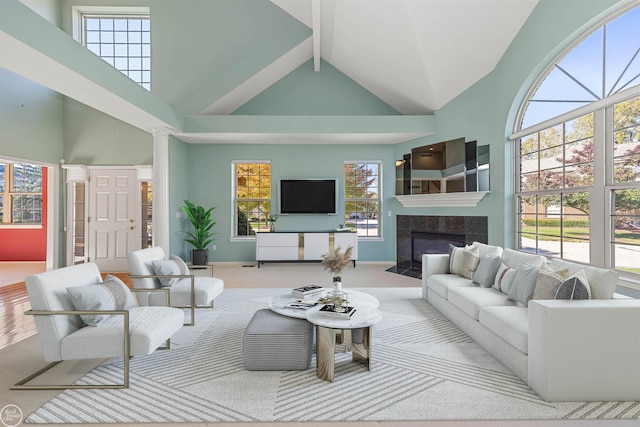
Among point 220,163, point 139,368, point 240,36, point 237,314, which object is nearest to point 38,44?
point 139,368

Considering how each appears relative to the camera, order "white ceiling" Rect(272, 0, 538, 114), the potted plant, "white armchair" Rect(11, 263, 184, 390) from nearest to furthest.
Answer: "white armchair" Rect(11, 263, 184, 390), "white ceiling" Rect(272, 0, 538, 114), the potted plant

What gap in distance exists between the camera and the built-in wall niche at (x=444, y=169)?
5043 millimetres

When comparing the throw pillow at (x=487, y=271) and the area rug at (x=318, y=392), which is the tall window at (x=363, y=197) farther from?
the area rug at (x=318, y=392)

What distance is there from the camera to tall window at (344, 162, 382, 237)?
712 cm

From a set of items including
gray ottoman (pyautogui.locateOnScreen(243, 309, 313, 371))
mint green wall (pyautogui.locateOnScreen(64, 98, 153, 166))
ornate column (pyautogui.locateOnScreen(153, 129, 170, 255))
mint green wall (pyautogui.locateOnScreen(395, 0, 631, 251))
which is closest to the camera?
gray ottoman (pyautogui.locateOnScreen(243, 309, 313, 371))

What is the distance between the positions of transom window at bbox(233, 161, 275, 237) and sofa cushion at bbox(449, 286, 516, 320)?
15.2 feet

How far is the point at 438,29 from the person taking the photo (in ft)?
14.6

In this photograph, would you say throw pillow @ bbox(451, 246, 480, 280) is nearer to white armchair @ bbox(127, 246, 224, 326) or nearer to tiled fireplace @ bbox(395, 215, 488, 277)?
tiled fireplace @ bbox(395, 215, 488, 277)

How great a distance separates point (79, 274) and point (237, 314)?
1662 mm

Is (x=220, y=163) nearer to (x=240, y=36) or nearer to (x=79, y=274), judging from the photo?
(x=240, y=36)

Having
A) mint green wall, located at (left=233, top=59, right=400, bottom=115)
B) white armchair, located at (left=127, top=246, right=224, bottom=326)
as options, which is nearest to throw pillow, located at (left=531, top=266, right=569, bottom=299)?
white armchair, located at (left=127, top=246, right=224, bottom=326)

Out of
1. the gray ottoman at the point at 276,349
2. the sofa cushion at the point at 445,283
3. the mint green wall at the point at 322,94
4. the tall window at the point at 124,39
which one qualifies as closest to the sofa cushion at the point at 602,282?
the sofa cushion at the point at 445,283

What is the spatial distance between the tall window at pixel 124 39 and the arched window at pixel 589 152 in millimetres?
6861

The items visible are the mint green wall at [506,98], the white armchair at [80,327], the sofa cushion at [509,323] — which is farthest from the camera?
the mint green wall at [506,98]
